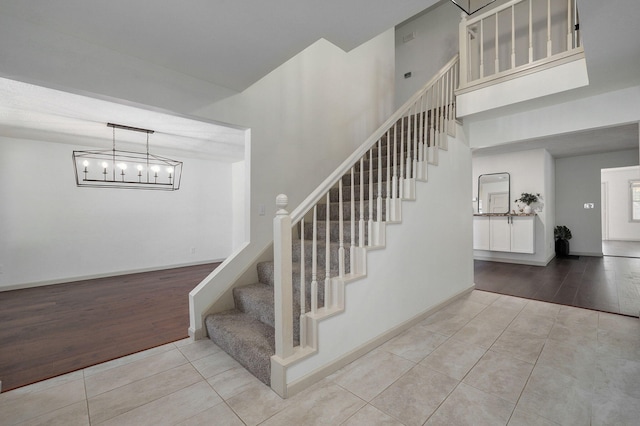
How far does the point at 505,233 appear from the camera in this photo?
5.96 m

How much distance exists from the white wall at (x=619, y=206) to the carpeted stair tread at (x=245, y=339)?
12709 millimetres

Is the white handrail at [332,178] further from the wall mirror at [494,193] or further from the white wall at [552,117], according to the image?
the wall mirror at [494,193]

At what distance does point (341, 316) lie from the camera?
81.0 inches

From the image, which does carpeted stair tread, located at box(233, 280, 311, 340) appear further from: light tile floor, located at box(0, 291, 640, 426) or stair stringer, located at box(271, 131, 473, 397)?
light tile floor, located at box(0, 291, 640, 426)

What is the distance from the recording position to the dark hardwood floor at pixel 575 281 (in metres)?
3.45

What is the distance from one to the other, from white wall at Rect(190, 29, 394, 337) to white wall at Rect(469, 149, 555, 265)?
3997 mm

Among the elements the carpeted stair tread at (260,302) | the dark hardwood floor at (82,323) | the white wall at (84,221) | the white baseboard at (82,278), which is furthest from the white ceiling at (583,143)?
the white baseboard at (82,278)

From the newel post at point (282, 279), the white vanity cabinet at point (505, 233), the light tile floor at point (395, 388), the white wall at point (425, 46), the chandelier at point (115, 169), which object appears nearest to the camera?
the light tile floor at point (395, 388)

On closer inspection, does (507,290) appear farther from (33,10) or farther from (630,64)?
(33,10)

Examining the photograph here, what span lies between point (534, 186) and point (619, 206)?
6732 millimetres

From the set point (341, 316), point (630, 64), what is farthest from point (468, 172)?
point (341, 316)

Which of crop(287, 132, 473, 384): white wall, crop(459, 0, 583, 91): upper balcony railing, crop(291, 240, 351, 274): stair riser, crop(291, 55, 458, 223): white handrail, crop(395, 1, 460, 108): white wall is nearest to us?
crop(291, 55, 458, 223): white handrail

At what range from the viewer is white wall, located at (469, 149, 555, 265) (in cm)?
579

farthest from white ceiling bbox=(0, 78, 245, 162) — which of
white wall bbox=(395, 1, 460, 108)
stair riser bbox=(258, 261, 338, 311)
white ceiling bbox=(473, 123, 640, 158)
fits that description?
white ceiling bbox=(473, 123, 640, 158)
